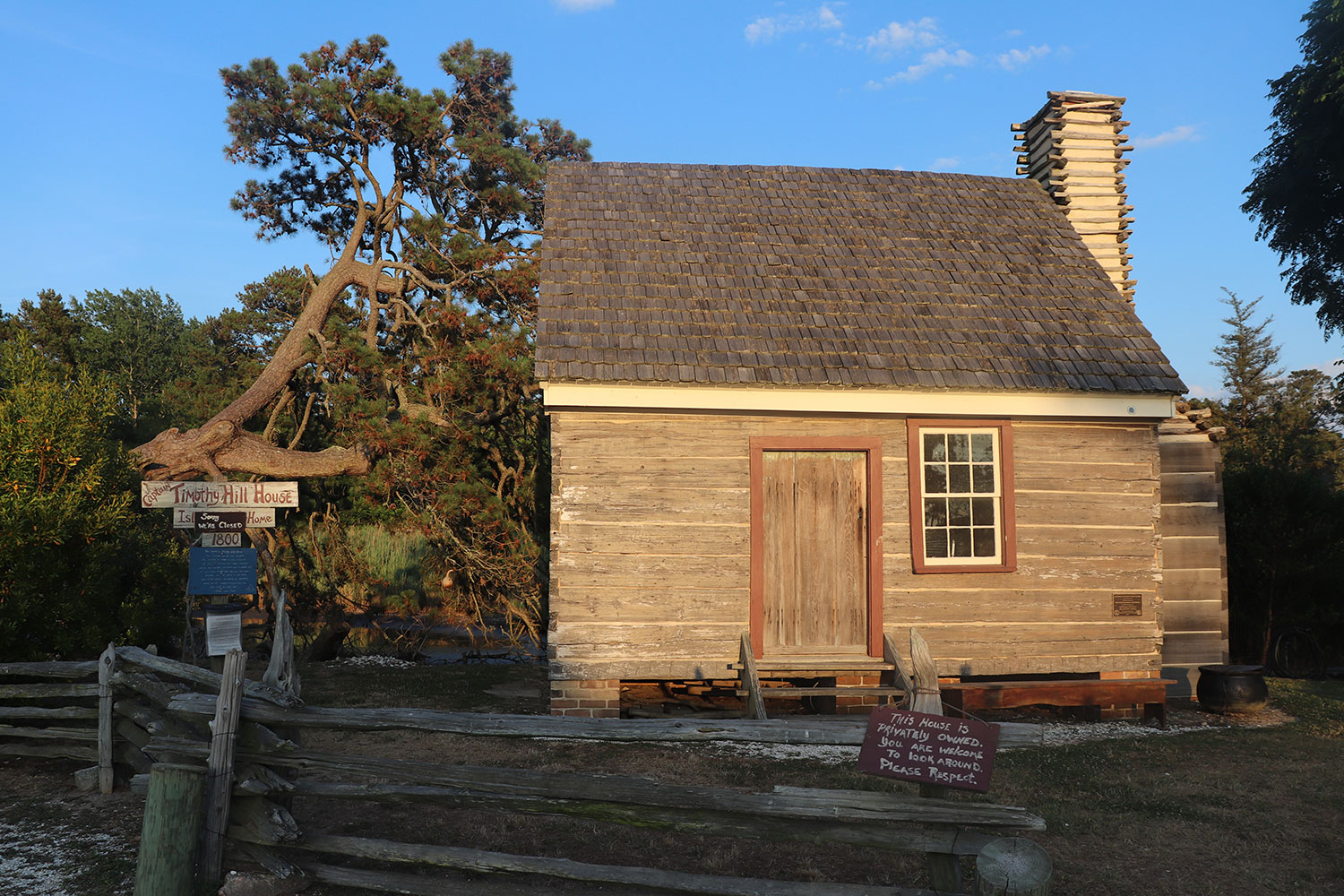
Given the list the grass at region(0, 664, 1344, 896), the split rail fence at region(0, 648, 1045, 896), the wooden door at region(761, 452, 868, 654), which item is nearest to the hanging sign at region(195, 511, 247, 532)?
the grass at region(0, 664, 1344, 896)

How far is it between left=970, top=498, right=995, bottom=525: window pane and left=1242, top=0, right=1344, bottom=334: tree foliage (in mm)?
15602

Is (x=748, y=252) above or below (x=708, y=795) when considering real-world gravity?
above

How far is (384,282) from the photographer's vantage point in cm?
1577

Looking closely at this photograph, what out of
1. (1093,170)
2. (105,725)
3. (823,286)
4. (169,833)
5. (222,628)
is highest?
(1093,170)

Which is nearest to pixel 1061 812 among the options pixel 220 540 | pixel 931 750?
pixel 931 750

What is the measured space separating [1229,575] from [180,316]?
4669 centimetres

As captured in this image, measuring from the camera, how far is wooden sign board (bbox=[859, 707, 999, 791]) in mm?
4023

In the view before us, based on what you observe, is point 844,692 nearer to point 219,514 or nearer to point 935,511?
point 935,511

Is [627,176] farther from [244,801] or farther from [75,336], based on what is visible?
[75,336]

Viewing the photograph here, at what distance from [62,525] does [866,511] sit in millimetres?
7688

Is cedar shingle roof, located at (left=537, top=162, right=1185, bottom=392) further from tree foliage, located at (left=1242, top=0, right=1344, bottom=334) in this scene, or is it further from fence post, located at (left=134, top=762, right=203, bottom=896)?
tree foliage, located at (left=1242, top=0, right=1344, bottom=334)

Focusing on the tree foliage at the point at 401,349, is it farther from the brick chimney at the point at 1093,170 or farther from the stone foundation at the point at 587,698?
the brick chimney at the point at 1093,170

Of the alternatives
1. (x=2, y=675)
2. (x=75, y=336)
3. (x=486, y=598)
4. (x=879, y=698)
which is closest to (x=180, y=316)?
(x=75, y=336)

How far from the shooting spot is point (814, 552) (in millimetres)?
9312
